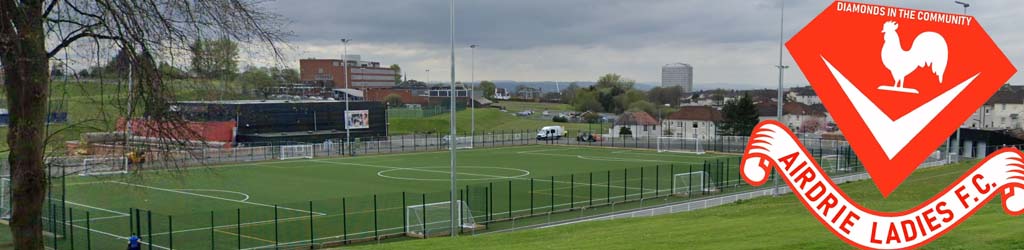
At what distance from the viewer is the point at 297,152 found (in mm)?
57531

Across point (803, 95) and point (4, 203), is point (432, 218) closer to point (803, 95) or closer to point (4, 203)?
point (4, 203)

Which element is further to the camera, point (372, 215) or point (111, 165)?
point (372, 215)

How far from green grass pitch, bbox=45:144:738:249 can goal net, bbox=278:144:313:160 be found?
252 centimetres

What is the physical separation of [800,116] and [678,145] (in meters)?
35.2

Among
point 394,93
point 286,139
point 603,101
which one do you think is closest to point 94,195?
point 286,139

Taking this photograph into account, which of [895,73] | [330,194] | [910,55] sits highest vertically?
[910,55]

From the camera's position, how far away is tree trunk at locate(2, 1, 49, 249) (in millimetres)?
7160

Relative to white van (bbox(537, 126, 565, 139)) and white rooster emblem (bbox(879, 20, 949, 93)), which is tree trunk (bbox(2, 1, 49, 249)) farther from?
white van (bbox(537, 126, 565, 139))

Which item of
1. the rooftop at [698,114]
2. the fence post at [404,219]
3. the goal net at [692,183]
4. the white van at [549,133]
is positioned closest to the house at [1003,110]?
the rooftop at [698,114]

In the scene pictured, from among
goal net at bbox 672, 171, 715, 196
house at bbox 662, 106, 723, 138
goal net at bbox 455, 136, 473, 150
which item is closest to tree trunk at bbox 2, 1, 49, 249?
goal net at bbox 672, 171, 715, 196

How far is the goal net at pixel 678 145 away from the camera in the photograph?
62100 mm

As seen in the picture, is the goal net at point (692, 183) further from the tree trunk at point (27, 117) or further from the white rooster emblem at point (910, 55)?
the tree trunk at point (27, 117)

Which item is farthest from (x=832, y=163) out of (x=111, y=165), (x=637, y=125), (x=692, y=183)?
(x=111, y=165)

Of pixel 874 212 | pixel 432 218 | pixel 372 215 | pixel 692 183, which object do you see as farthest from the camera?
pixel 692 183
